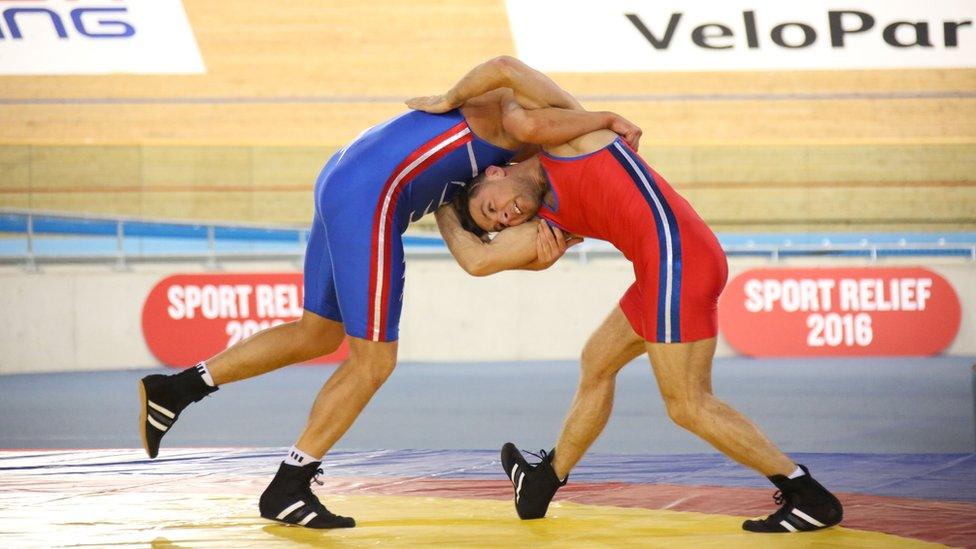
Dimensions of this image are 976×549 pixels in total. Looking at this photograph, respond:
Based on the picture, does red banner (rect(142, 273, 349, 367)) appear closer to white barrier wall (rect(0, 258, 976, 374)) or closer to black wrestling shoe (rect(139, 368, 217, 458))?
white barrier wall (rect(0, 258, 976, 374))

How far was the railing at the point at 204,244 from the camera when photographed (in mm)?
10188

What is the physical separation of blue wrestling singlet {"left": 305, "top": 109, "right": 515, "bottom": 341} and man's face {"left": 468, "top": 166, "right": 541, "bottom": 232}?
9 centimetres

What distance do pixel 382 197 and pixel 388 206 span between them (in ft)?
0.10

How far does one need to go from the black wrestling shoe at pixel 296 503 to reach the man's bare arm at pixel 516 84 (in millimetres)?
1068

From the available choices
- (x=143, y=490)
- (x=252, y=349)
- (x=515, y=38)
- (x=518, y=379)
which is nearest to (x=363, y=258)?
(x=252, y=349)

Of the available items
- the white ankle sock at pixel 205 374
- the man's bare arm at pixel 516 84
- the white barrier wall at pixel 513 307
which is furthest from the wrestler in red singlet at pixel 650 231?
the white barrier wall at pixel 513 307

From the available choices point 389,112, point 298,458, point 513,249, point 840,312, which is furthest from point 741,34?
point 298,458

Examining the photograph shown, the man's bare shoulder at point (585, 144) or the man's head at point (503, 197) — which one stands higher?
the man's bare shoulder at point (585, 144)

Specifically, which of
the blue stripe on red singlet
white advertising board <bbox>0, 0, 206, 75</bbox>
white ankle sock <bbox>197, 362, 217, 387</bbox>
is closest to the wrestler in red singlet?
the blue stripe on red singlet

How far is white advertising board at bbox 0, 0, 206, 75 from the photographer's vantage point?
11547 millimetres

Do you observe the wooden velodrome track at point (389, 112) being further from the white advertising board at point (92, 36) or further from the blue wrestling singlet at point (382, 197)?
the blue wrestling singlet at point (382, 197)

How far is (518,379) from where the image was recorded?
8.34 metres

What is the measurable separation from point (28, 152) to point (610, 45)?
229 inches

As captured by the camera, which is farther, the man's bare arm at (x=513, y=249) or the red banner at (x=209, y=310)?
the red banner at (x=209, y=310)
